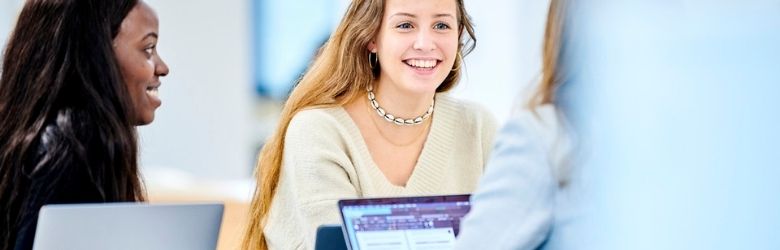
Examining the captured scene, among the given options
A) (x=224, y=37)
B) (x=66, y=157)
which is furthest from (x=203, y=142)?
(x=66, y=157)

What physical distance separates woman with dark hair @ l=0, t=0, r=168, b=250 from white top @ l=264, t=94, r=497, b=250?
32 centimetres

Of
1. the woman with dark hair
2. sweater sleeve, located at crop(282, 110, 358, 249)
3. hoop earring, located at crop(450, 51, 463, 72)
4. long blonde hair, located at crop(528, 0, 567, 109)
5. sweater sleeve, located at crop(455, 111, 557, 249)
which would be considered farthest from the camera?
hoop earring, located at crop(450, 51, 463, 72)

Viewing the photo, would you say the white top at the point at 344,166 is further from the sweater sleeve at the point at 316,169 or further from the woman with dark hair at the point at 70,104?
the woman with dark hair at the point at 70,104

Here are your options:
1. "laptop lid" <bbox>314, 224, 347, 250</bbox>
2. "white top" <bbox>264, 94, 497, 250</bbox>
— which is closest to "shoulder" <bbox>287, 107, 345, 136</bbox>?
"white top" <bbox>264, 94, 497, 250</bbox>

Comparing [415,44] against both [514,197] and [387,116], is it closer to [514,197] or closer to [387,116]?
[387,116]

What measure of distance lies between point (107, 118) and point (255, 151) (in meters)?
6.13

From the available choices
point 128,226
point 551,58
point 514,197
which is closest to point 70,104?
point 128,226

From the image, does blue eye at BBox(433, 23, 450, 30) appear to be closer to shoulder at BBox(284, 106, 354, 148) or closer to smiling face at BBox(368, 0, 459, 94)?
smiling face at BBox(368, 0, 459, 94)

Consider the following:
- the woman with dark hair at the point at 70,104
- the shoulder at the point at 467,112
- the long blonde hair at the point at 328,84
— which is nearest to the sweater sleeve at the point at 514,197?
the woman with dark hair at the point at 70,104

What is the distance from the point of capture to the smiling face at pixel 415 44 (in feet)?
9.00

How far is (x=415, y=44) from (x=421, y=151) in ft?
0.78

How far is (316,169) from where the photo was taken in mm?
2529

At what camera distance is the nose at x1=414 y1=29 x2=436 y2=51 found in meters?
2.74

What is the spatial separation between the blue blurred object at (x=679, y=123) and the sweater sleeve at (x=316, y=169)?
1603 millimetres
